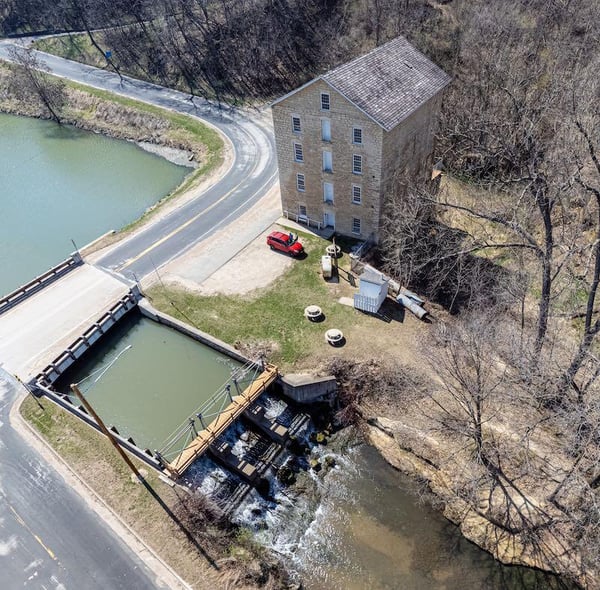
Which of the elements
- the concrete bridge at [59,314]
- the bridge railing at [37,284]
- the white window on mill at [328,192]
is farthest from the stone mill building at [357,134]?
the bridge railing at [37,284]

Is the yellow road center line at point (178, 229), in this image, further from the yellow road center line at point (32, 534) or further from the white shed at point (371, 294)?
the yellow road center line at point (32, 534)

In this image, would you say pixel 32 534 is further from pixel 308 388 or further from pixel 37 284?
pixel 37 284

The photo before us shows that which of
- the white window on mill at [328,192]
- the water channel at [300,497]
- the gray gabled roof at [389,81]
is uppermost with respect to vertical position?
the gray gabled roof at [389,81]

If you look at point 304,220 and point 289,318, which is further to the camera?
point 304,220

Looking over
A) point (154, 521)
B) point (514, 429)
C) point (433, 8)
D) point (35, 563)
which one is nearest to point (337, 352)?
point (514, 429)

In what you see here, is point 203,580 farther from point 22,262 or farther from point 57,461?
point 22,262

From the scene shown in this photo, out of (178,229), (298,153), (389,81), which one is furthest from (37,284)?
(389,81)

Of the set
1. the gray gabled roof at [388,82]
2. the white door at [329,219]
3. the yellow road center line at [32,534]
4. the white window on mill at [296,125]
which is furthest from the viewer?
the white door at [329,219]
